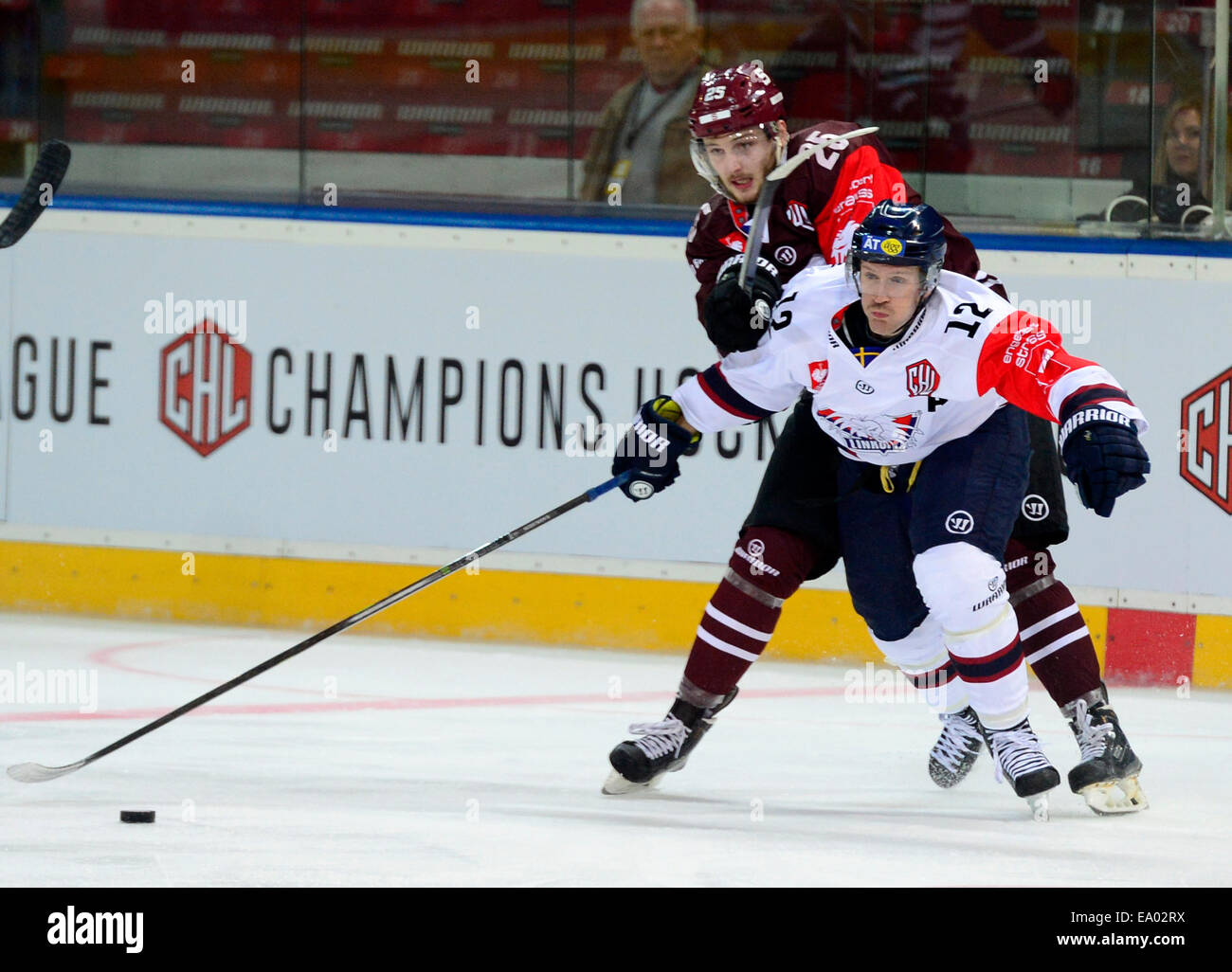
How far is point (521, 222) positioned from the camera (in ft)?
19.7

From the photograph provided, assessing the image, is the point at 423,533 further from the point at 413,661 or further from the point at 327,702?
the point at 327,702

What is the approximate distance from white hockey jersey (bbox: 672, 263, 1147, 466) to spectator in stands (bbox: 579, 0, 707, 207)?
2.03 m

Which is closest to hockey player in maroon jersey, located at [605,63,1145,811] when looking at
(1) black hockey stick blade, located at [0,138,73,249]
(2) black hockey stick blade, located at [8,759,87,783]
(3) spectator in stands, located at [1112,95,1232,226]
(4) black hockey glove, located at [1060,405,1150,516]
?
(4) black hockey glove, located at [1060,405,1150,516]

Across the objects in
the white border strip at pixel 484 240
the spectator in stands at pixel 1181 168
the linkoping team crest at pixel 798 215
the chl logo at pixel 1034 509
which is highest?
the spectator in stands at pixel 1181 168

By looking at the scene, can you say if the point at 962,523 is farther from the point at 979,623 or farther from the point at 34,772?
the point at 34,772

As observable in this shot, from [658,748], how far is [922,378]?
33.0 inches

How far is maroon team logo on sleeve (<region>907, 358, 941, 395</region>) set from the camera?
3.73 metres

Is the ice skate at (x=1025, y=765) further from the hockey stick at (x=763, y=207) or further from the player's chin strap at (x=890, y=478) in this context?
the hockey stick at (x=763, y=207)

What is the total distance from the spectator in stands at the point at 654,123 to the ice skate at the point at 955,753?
7.05 feet

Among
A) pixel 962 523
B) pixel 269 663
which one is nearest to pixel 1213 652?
pixel 962 523

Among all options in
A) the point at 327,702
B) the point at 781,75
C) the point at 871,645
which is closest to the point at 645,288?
the point at 781,75

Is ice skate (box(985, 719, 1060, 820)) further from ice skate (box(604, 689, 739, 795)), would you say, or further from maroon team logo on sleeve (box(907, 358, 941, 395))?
maroon team logo on sleeve (box(907, 358, 941, 395))

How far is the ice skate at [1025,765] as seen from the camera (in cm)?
375

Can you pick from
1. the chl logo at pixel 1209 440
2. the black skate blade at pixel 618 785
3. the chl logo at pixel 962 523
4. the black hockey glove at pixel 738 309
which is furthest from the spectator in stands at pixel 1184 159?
the black skate blade at pixel 618 785
